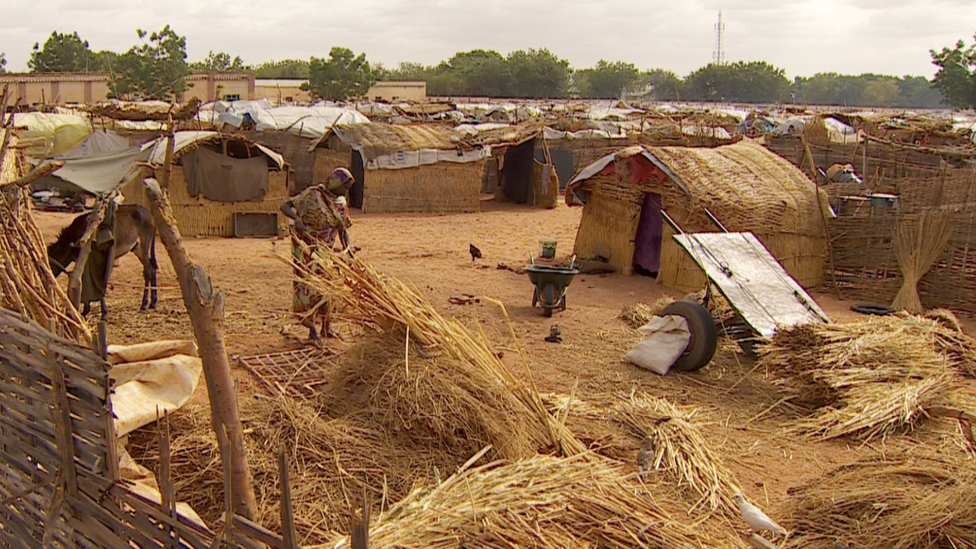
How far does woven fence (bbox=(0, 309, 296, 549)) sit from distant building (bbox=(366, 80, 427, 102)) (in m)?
47.7

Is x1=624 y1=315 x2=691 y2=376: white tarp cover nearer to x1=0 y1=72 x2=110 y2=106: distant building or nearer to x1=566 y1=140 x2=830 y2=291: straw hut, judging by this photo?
x1=566 y1=140 x2=830 y2=291: straw hut

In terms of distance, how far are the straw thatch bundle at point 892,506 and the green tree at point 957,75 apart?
45.6 metres

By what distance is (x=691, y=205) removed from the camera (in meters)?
10.6

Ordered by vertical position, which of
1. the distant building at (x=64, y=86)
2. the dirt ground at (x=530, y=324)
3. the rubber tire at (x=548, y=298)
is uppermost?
the distant building at (x=64, y=86)

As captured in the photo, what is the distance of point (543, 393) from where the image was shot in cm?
648

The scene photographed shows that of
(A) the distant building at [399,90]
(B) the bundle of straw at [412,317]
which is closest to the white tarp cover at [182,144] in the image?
(B) the bundle of straw at [412,317]

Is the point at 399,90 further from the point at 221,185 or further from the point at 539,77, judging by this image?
the point at 221,185

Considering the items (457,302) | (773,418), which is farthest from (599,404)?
(457,302)

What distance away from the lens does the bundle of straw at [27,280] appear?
14.0 feet

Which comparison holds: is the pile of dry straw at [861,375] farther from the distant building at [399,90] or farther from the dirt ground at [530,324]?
the distant building at [399,90]

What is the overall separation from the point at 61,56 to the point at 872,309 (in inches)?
1837

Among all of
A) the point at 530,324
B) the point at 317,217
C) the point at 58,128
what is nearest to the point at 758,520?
the point at 317,217

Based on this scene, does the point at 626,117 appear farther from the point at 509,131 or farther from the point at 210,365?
the point at 210,365

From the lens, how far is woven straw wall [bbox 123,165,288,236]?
1430 cm
